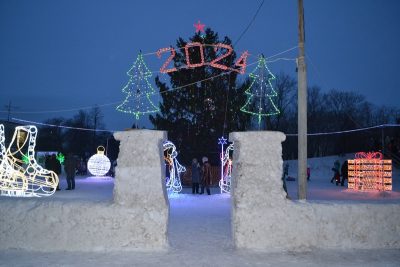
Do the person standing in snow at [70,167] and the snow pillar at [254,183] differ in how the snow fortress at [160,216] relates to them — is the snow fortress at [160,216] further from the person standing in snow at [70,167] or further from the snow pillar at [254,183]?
the person standing in snow at [70,167]

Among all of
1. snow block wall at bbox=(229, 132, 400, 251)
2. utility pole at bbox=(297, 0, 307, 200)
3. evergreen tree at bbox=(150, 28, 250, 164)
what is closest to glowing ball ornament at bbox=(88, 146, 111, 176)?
evergreen tree at bbox=(150, 28, 250, 164)

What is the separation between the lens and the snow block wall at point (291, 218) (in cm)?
656

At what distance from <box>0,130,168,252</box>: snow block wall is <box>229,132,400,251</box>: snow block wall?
1458 mm

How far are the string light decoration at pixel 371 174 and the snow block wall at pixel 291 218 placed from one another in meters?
12.1

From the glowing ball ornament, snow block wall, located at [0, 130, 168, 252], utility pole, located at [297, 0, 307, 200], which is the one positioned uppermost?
utility pole, located at [297, 0, 307, 200]

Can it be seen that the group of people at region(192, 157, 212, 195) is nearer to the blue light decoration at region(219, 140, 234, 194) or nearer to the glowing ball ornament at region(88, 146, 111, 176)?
the blue light decoration at region(219, 140, 234, 194)

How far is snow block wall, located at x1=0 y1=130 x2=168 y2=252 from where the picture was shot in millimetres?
6441

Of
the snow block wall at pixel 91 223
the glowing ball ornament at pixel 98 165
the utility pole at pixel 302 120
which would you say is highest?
the utility pole at pixel 302 120

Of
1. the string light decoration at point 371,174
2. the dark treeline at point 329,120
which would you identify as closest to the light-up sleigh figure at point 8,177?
the string light decoration at point 371,174

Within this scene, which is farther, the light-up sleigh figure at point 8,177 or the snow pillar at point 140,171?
the light-up sleigh figure at point 8,177

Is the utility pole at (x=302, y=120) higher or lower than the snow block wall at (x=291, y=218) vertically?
higher

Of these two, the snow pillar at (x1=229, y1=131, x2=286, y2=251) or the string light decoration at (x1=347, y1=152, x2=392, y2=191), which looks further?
the string light decoration at (x1=347, y1=152, x2=392, y2=191)

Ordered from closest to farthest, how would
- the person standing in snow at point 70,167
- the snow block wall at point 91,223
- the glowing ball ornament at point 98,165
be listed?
the snow block wall at point 91,223 → the person standing in snow at point 70,167 → the glowing ball ornament at point 98,165

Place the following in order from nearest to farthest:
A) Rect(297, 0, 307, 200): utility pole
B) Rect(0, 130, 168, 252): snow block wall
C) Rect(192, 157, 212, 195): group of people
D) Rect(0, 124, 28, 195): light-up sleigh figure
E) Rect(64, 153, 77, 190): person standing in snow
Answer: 1. Rect(0, 130, 168, 252): snow block wall
2. Rect(297, 0, 307, 200): utility pole
3. Rect(0, 124, 28, 195): light-up sleigh figure
4. Rect(192, 157, 212, 195): group of people
5. Rect(64, 153, 77, 190): person standing in snow
